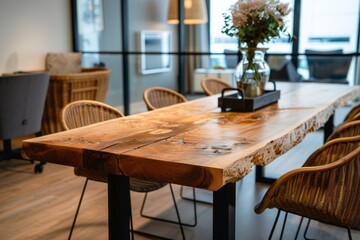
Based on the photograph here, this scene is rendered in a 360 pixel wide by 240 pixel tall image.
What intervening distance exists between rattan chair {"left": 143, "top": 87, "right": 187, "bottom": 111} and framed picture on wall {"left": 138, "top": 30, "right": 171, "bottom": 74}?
234 cm

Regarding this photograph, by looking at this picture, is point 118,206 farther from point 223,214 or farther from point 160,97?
point 160,97

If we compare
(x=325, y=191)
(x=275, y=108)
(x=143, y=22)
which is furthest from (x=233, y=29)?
(x=143, y=22)

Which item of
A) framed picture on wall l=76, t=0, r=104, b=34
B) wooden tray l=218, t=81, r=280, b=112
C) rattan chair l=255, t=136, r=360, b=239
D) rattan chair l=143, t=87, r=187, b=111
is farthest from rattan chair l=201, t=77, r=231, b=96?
framed picture on wall l=76, t=0, r=104, b=34

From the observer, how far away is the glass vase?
247 cm

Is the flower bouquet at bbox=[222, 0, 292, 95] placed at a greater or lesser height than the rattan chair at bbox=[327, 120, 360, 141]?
greater

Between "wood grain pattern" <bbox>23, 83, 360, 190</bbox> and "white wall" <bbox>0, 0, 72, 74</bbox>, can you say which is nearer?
"wood grain pattern" <bbox>23, 83, 360, 190</bbox>

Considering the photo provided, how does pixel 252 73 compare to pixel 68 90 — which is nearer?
pixel 252 73

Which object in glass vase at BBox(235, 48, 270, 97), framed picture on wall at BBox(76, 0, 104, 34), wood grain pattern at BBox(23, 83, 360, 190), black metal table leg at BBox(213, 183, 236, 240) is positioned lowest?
black metal table leg at BBox(213, 183, 236, 240)

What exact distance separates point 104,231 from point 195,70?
3.25 metres

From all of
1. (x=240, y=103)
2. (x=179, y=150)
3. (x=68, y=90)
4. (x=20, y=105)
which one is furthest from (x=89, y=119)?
(x=68, y=90)

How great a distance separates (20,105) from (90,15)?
2.54m

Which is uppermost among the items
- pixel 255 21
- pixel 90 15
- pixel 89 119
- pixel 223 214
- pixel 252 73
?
pixel 90 15

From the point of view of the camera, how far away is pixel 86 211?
2.88 meters

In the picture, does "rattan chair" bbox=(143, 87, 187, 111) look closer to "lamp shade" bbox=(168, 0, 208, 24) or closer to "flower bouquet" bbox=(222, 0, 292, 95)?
"flower bouquet" bbox=(222, 0, 292, 95)
